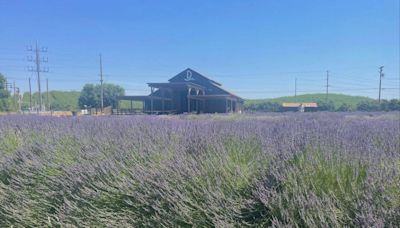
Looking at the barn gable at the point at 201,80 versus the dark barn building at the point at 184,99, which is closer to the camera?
the dark barn building at the point at 184,99

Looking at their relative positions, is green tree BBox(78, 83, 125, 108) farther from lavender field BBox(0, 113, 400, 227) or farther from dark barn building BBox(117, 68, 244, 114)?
lavender field BBox(0, 113, 400, 227)

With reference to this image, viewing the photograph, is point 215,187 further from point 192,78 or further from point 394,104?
point 394,104

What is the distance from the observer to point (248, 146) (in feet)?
10.4

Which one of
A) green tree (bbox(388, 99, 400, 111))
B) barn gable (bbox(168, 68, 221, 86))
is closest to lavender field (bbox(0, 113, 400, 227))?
barn gable (bbox(168, 68, 221, 86))

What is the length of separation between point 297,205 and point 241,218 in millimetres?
403

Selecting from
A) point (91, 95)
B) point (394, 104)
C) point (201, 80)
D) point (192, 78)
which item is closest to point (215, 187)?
point (201, 80)

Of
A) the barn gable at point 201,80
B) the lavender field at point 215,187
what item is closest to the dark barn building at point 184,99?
the barn gable at point 201,80

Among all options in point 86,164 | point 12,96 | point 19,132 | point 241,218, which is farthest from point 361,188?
point 12,96

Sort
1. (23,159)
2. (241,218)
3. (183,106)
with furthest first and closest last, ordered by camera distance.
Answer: (183,106) < (23,159) < (241,218)

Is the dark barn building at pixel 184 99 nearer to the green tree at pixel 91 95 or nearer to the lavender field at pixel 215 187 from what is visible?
the lavender field at pixel 215 187

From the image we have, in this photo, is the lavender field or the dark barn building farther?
the dark barn building

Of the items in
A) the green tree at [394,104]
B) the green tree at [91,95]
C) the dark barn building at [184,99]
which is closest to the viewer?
the dark barn building at [184,99]

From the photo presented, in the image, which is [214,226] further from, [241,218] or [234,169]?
[234,169]

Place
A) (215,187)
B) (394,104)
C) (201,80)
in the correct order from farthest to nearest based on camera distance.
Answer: (394,104), (201,80), (215,187)
